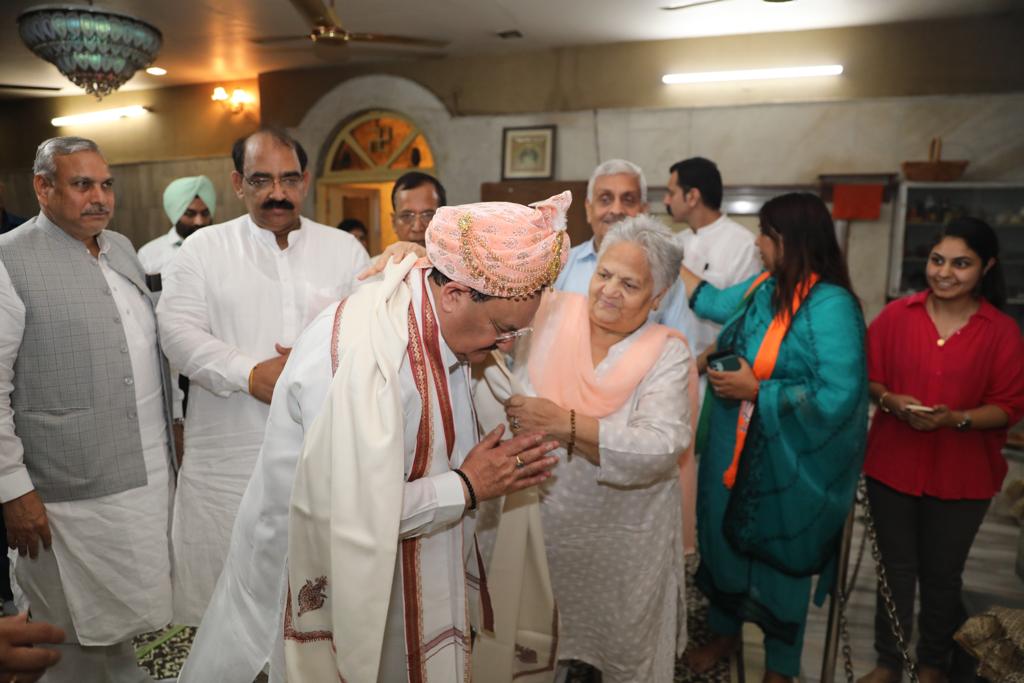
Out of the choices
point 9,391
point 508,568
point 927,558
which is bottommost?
point 927,558

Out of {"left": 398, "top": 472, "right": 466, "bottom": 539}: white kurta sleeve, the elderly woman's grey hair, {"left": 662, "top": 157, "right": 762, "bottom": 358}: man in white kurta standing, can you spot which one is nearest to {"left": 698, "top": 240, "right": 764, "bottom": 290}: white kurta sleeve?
{"left": 662, "top": 157, "right": 762, "bottom": 358}: man in white kurta standing

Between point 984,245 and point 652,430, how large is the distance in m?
1.71

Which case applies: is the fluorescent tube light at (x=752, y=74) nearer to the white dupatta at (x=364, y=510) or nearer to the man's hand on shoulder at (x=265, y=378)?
the man's hand on shoulder at (x=265, y=378)

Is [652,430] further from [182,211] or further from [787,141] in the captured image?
[787,141]

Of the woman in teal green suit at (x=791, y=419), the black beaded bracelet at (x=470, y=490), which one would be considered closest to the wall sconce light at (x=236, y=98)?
the woman in teal green suit at (x=791, y=419)

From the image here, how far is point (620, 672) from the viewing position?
2164 mm

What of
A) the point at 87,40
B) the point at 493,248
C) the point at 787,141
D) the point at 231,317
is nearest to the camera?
the point at 493,248

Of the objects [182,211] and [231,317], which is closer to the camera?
[231,317]

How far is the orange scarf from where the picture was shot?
7.97ft

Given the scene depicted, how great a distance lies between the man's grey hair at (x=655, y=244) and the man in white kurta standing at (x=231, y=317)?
3.80 feet

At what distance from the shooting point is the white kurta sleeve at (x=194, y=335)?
2162mm

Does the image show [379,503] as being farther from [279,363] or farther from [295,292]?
[295,292]

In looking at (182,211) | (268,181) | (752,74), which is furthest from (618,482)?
(752,74)

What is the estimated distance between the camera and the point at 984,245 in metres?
2.52
